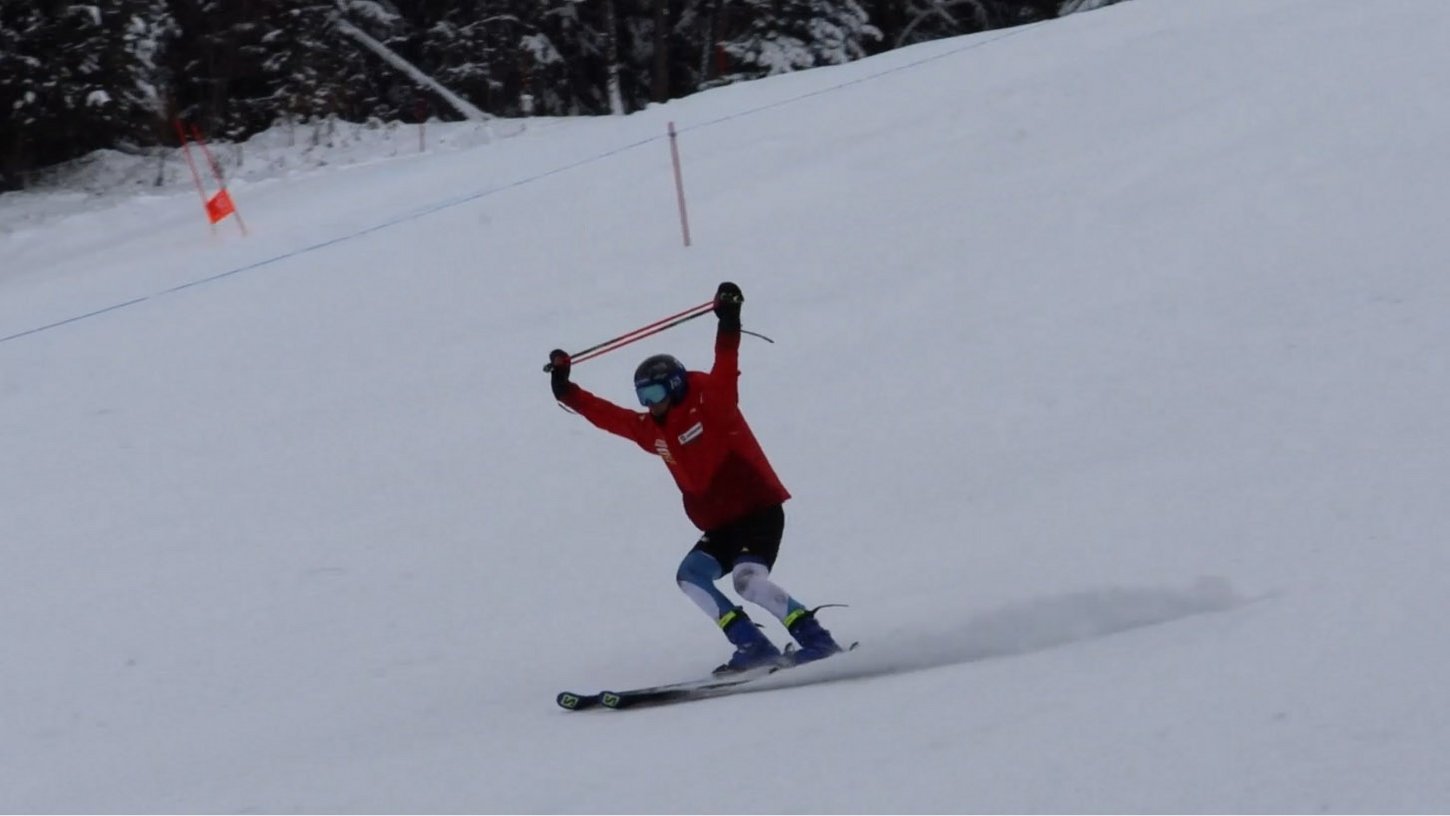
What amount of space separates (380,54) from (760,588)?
23039mm

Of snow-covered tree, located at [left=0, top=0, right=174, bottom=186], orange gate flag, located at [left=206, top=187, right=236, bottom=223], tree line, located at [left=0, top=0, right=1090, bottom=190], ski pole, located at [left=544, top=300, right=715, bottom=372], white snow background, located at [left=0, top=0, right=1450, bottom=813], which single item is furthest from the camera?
tree line, located at [left=0, top=0, right=1090, bottom=190]

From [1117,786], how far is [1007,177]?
32.7 feet

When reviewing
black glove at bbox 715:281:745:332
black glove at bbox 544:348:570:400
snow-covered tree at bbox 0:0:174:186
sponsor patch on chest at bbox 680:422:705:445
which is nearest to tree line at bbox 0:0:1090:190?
snow-covered tree at bbox 0:0:174:186

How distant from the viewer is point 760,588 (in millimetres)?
6238

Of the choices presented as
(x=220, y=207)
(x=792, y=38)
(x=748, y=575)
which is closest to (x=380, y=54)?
(x=792, y=38)

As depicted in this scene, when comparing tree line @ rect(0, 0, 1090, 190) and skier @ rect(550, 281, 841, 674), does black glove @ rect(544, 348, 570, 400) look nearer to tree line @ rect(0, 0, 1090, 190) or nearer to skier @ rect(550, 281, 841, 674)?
skier @ rect(550, 281, 841, 674)

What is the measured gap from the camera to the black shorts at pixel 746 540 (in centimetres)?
640

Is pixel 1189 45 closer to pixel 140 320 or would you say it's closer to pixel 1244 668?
pixel 140 320

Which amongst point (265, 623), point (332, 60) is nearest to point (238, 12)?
point (332, 60)

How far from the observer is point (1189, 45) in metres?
16.0

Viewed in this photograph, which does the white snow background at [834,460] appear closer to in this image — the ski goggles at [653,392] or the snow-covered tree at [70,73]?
the ski goggles at [653,392]

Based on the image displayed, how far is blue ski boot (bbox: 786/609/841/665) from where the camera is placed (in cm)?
621

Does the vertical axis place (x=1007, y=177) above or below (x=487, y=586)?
above

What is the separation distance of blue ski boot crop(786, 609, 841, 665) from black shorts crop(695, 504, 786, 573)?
11.1 inches
